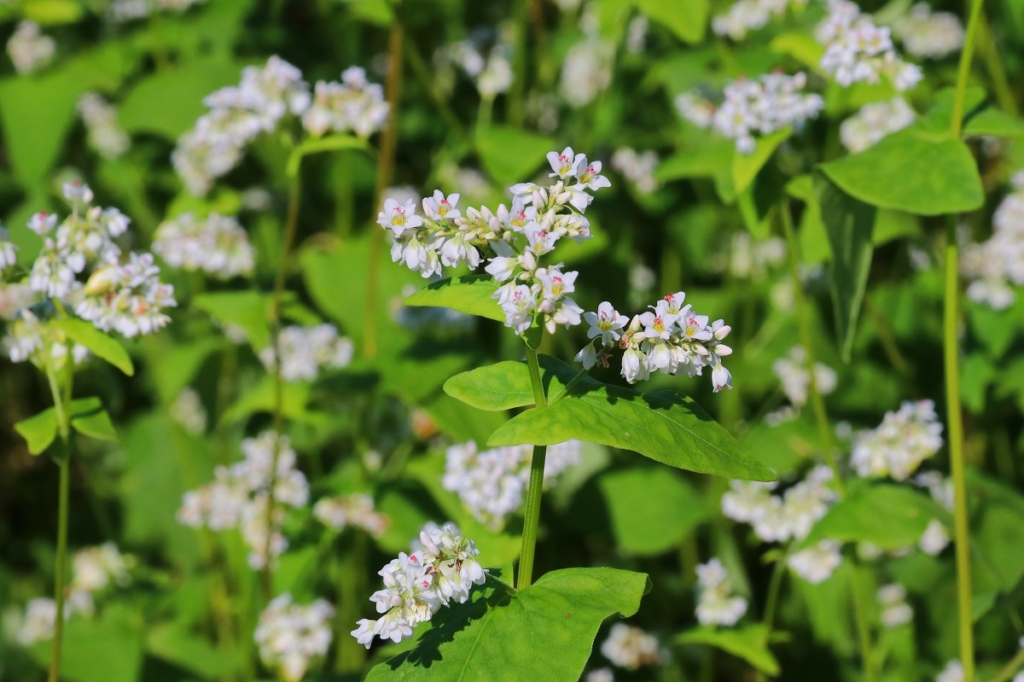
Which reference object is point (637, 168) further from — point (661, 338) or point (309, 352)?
point (661, 338)

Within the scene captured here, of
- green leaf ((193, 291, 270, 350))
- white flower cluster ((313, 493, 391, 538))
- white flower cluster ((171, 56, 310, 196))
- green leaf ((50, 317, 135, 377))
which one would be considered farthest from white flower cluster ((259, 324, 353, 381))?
green leaf ((50, 317, 135, 377))

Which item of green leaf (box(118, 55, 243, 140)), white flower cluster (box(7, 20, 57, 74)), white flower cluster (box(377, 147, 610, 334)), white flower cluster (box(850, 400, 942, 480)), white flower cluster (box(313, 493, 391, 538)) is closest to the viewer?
Answer: white flower cluster (box(377, 147, 610, 334))

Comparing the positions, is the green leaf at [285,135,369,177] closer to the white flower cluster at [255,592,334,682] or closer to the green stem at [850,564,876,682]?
the white flower cluster at [255,592,334,682]

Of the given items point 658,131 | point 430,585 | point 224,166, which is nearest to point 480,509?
point 430,585

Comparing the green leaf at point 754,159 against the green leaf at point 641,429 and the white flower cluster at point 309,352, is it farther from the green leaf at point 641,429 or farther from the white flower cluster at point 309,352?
the white flower cluster at point 309,352

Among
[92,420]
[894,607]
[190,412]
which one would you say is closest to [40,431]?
[92,420]

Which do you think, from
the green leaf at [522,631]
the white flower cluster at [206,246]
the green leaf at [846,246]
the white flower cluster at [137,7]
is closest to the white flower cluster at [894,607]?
the green leaf at [846,246]

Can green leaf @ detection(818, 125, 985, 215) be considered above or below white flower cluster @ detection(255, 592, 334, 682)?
above
